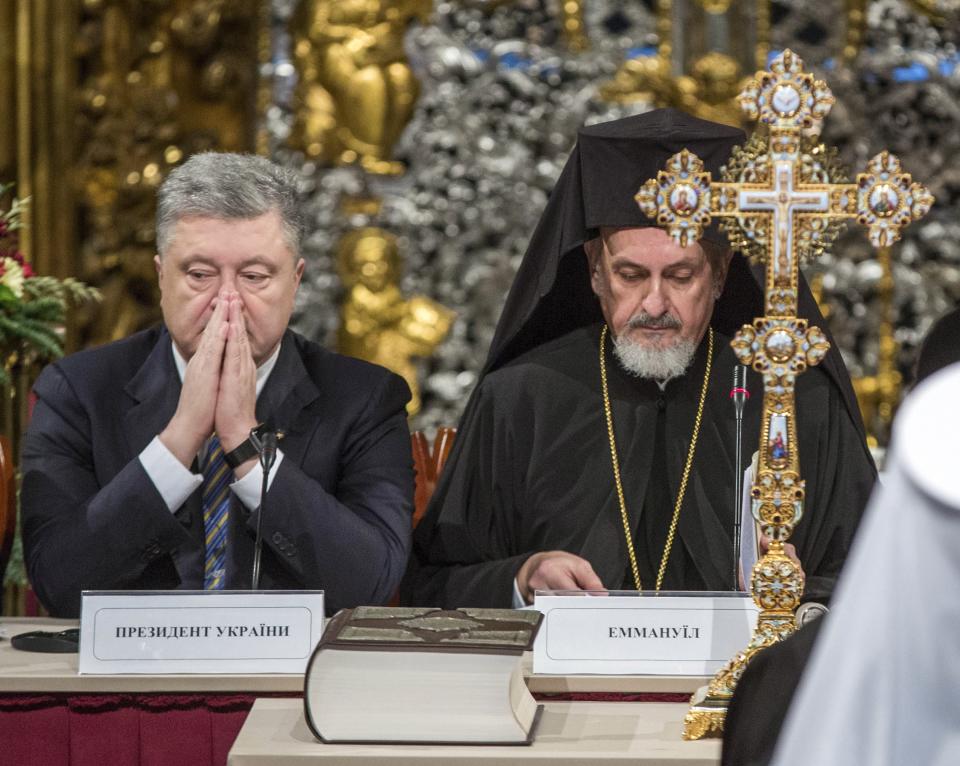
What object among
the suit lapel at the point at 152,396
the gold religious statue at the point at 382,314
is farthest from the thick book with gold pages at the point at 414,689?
the gold religious statue at the point at 382,314

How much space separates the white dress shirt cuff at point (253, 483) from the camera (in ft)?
9.66

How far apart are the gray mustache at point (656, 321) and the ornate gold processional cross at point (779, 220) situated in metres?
0.91

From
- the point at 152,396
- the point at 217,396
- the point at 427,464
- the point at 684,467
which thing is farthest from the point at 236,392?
the point at 427,464

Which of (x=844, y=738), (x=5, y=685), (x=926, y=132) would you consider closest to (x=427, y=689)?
(x=5, y=685)

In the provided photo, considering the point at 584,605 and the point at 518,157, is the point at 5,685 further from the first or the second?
the point at 518,157

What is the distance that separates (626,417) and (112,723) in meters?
1.39

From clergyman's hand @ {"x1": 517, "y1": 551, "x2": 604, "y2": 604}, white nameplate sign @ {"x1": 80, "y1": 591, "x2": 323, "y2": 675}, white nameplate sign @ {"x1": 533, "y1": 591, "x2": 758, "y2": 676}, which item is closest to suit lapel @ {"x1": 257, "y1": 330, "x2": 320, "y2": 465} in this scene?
clergyman's hand @ {"x1": 517, "y1": 551, "x2": 604, "y2": 604}

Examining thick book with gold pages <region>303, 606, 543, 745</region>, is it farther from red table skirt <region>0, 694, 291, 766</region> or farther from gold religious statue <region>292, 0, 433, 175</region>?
gold religious statue <region>292, 0, 433, 175</region>

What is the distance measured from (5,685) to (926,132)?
505cm

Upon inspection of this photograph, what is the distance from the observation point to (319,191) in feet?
21.3

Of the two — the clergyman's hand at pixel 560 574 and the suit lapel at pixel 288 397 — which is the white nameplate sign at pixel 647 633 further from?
the suit lapel at pixel 288 397

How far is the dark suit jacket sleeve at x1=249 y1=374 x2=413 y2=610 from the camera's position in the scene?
2.93 meters

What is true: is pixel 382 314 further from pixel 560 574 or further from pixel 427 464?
pixel 560 574

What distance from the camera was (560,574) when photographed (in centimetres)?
276
